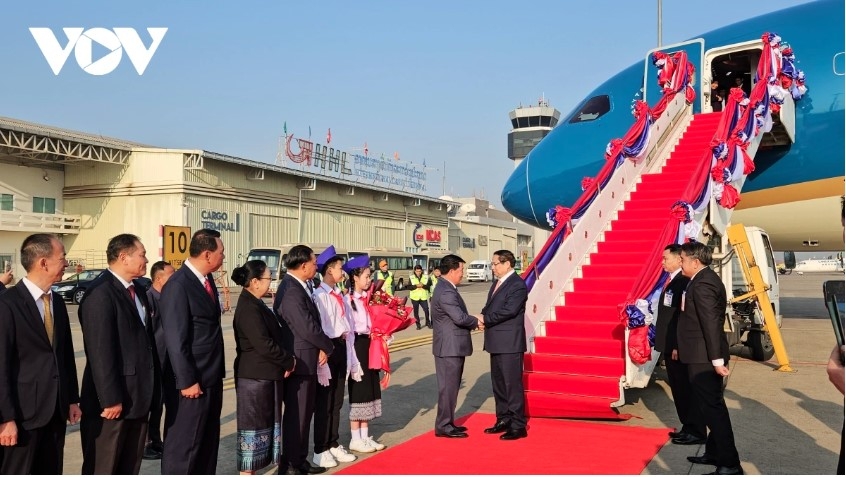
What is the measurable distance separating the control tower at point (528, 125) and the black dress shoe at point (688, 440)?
7061 centimetres

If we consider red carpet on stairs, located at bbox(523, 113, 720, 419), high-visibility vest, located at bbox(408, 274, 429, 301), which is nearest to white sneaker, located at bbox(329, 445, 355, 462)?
red carpet on stairs, located at bbox(523, 113, 720, 419)

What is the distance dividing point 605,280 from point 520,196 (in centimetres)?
459

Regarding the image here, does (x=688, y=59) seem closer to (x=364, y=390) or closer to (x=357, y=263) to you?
(x=357, y=263)

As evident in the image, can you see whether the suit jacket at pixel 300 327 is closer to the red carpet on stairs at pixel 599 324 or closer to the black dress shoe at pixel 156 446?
the black dress shoe at pixel 156 446

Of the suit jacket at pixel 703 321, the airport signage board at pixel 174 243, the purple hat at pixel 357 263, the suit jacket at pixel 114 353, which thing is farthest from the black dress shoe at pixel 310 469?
the airport signage board at pixel 174 243

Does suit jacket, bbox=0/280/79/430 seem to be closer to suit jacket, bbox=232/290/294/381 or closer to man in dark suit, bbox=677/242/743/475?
suit jacket, bbox=232/290/294/381

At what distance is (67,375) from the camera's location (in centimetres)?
399

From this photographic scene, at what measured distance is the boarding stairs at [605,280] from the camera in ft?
21.4

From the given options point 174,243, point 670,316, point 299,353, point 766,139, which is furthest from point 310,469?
point 766,139

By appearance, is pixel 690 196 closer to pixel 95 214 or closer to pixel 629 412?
pixel 629 412

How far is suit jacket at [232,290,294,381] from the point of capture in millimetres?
4609

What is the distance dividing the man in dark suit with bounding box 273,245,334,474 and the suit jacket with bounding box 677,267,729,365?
2.89m

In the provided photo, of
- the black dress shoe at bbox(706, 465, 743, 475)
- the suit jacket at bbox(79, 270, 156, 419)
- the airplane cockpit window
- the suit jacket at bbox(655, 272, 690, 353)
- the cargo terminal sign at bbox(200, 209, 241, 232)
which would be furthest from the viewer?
the cargo terminal sign at bbox(200, 209, 241, 232)

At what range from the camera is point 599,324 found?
7152mm
